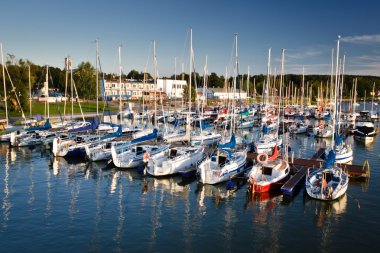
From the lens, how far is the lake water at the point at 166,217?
2148cm

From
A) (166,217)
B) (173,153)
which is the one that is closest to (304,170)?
(173,153)

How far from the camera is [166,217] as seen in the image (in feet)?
83.9

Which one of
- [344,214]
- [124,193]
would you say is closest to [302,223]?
[344,214]

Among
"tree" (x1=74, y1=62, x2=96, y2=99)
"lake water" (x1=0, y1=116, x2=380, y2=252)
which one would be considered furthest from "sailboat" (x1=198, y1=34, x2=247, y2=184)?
"tree" (x1=74, y1=62, x2=96, y2=99)

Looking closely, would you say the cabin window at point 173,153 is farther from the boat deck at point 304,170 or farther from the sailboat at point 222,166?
the boat deck at point 304,170

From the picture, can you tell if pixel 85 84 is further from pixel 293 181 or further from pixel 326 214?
pixel 326 214

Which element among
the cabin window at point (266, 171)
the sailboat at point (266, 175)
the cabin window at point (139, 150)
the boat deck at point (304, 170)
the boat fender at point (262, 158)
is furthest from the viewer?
the cabin window at point (139, 150)

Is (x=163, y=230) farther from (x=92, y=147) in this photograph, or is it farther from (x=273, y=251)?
(x=92, y=147)

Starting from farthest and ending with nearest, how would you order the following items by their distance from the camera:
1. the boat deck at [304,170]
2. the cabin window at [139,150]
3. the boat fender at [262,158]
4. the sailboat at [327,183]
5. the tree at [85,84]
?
1. the tree at [85,84]
2. the cabin window at [139,150]
3. the boat fender at [262,158]
4. the boat deck at [304,170]
5. the sailboat at [327,183]

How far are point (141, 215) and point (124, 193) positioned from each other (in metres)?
5.56

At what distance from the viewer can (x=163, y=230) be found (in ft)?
76.5

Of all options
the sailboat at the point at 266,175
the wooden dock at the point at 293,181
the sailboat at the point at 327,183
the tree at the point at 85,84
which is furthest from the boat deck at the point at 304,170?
the tree at the point at 85,84

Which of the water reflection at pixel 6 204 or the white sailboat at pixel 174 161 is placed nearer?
the water reflection at pixel 6 204

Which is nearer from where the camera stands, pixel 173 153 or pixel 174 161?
pixel 174 161
